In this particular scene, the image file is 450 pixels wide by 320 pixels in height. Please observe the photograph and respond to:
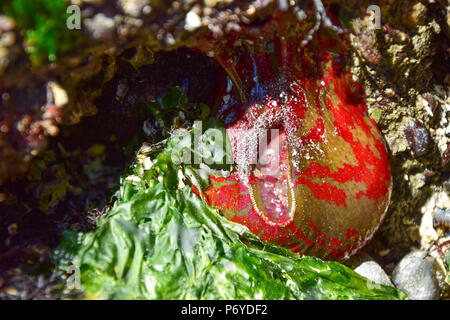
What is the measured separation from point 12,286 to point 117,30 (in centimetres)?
125

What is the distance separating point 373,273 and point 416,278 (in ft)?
1.08

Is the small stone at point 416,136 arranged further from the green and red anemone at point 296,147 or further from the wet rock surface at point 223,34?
the green and red anemone at point 296,147

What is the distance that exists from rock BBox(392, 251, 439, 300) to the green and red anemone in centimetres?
50

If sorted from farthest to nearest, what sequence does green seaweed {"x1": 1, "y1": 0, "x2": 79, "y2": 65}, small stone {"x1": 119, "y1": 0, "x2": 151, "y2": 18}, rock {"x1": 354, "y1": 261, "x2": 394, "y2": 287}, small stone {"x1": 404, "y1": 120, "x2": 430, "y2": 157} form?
small stone {"x1": 404, "y1": 120, "x2": 430, "y2": 157} → rock {"x1": 354, "y1": 261, "x2": 394, "y2": 287} → small stone {"x1": 119, "y1": 0, "x2": 151, "y2": 18} → green seaweed {"x1": 1, "y1": 0, "x2": 79, "y2": 65}

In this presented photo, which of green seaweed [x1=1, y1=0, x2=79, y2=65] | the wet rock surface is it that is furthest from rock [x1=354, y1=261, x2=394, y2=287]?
green seaweed [x1=1, y1=0, x2=79, y2=65]

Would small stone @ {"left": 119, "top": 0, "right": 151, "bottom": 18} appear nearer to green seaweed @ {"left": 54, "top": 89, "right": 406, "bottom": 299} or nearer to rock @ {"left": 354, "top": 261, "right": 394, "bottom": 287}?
green seaweed @ {"left": 54, "top": 89, "right": 406, "bottom": 299}

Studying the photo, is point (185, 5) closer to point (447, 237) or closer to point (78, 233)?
→ point (78, 233)

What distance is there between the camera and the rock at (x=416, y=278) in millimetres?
2703

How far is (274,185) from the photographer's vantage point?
2.45 meters

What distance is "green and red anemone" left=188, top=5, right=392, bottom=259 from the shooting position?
2.36 meters

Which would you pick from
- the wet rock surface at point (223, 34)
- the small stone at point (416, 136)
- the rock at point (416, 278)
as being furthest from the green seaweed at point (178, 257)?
the small stone at point (416, 136)

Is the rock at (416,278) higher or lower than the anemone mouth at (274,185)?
lower

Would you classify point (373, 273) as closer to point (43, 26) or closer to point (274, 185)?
point (274, 185)

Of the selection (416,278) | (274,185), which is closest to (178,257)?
(274,185)
